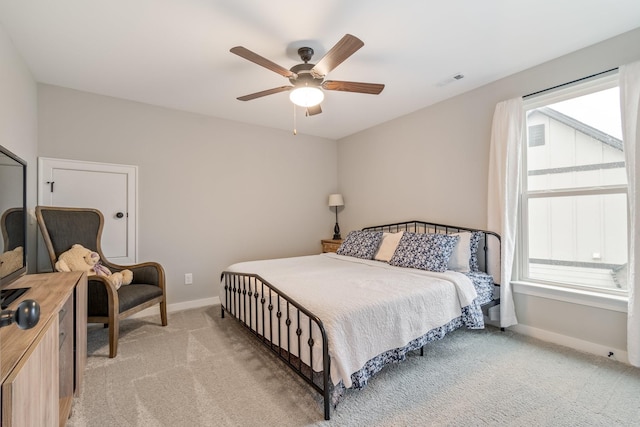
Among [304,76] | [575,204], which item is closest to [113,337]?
[304,76]

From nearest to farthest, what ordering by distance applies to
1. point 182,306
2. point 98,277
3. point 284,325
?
point 284,325
point 98,277
point 182,306

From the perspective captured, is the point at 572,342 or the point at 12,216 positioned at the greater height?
the point at 12,216

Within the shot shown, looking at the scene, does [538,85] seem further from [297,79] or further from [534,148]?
[297,79]

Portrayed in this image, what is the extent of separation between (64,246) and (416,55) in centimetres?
365

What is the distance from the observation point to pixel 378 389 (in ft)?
6.37

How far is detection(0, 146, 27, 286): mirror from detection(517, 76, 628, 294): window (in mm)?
3805

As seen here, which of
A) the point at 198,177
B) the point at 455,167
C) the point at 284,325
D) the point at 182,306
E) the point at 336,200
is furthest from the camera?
the point at 336,200

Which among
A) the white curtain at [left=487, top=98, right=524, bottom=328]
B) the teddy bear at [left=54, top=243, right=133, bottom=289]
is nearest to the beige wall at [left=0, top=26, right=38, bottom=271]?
the teddy bear at [left=54, top=243, right=133, bottom=289]

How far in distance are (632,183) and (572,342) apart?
4.53 feet

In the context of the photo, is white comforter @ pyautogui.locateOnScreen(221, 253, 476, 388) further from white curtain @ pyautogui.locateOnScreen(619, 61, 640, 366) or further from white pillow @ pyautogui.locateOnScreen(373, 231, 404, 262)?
white curtain @ pyautogui.locateOnScreen(619, 61, 640, 366)

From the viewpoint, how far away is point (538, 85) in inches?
107

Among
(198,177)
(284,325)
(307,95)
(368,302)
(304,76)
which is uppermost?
(304,76)

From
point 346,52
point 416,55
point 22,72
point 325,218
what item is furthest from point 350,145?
point 22,72

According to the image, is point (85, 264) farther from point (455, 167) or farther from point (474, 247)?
point (455, 167)
